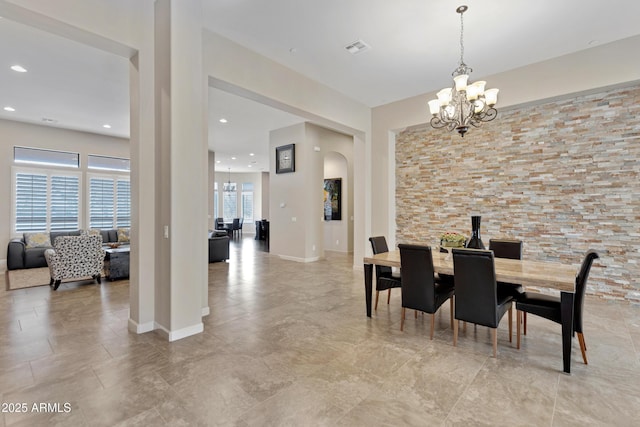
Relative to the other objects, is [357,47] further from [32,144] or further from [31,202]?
[31,202]

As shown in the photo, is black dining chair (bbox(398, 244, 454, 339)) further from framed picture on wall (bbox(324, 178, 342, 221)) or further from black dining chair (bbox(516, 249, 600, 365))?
framed picture on wall (bbox(324, 178, 342, 221))

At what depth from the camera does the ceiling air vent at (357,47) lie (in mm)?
4039

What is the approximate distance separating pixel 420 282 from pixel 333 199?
640 cm

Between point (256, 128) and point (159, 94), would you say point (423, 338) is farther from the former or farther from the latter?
point (256, 128)

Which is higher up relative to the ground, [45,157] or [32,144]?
[32,144]

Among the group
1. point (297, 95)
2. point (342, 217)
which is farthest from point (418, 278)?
point (342, 217)

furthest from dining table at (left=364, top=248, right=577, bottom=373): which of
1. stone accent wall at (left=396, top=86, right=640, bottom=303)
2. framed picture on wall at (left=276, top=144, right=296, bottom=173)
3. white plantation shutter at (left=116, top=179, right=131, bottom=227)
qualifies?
white plantation shutter at (left=116, top=179, right=131, bottom=227)

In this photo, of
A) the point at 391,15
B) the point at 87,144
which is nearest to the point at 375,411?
the point at 391,15

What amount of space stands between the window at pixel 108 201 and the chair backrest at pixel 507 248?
28.3 feet

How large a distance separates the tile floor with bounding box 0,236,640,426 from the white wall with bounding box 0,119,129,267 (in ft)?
14.7

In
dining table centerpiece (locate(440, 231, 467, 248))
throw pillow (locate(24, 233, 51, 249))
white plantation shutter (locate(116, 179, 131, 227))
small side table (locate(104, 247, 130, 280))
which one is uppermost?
white plantation shutter (locate(116, 179, 131, 227))

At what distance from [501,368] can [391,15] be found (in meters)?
3.85

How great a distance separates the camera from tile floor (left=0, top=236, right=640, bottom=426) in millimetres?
1891

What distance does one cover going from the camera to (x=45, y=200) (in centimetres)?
738
